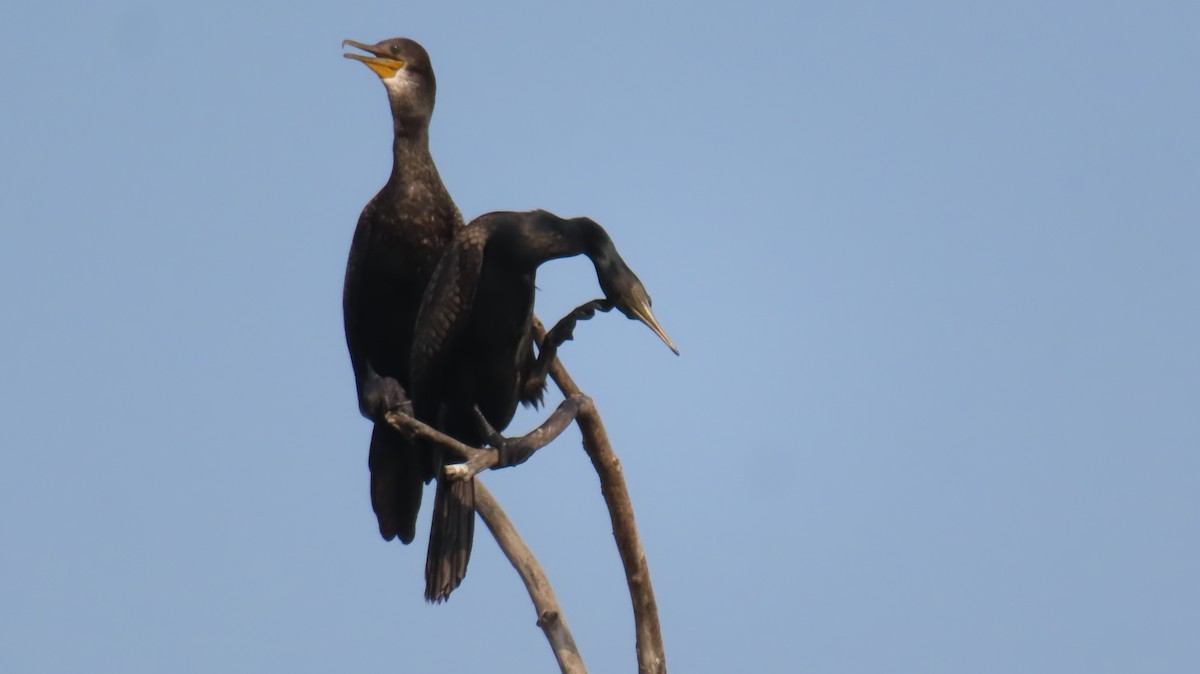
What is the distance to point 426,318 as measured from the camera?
676 centimetres

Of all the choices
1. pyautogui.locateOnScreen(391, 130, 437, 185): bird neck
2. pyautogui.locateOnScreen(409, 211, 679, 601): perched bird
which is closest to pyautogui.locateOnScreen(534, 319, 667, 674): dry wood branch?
pyautogui.locateOnScreen(409, 211, 679, 601): perched bird

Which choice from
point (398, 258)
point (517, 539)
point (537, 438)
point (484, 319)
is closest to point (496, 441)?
point (537, 438)

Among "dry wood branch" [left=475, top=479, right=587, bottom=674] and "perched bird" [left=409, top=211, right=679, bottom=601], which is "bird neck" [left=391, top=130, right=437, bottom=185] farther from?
"dry wood branch" [left=475, top=479, right=587, bottom=674]

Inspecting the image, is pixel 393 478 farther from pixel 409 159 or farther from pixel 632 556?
pixel 409 159

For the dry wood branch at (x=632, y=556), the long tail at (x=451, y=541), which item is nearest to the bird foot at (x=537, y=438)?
the dry wood branch at (x=632, y=556)

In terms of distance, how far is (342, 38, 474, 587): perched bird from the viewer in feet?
23.7

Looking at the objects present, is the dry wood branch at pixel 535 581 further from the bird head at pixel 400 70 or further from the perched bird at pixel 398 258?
the bird head at pixel 400 70

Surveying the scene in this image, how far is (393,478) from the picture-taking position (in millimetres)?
7297

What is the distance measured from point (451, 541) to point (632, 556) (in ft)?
2.48

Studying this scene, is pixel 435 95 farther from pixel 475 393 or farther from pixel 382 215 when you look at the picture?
pixel 475 393

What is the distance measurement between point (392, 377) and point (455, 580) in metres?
1.00

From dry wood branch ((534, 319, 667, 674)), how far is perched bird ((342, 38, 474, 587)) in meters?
0.88

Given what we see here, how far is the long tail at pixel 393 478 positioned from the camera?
23.8ft

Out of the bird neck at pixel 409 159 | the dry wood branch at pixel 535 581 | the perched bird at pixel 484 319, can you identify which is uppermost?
the bird neck at pixel 409 159
